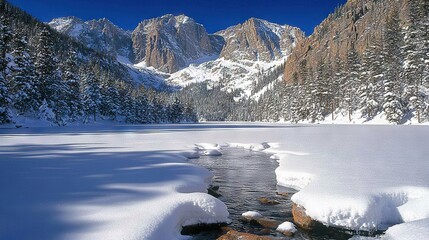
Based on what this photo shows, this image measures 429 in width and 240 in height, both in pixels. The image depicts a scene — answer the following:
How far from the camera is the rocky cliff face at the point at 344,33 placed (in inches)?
4171

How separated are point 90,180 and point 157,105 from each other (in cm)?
10080

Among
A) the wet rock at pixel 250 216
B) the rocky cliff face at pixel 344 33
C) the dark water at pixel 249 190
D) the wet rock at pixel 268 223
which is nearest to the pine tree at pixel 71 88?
the dark water at pixel 249 190

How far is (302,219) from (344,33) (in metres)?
142

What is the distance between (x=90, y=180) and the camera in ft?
29.4

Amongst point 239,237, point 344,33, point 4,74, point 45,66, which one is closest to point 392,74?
point 239,237

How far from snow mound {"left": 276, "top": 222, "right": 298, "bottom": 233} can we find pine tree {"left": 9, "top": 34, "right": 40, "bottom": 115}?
47.0m

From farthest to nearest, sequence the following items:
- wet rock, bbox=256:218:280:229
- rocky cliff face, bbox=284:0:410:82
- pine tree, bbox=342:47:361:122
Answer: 1. rocky cliff face, bbox=284:0:410:82
2. pine tree, bbox=342:47:361:122
3. wet rock, bbox=256:218:280:229

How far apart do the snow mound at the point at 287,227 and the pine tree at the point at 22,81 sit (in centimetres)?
4698

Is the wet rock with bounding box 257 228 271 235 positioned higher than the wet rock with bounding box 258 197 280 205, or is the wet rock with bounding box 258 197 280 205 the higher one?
the wet rock with bounding box 258 197 280 205

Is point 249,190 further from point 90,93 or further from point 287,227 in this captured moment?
point 90,93

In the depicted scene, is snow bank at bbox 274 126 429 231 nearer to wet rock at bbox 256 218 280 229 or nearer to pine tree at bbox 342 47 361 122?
wet rock at bbox 256 218 280 229

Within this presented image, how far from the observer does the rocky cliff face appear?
105938 mm

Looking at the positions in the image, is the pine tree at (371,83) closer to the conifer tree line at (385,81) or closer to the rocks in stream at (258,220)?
the conifer tree line at (385,81)

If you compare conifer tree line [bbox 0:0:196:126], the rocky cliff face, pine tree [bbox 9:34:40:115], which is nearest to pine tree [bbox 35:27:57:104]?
conifer tree line [bbox 0:0:196:126]
